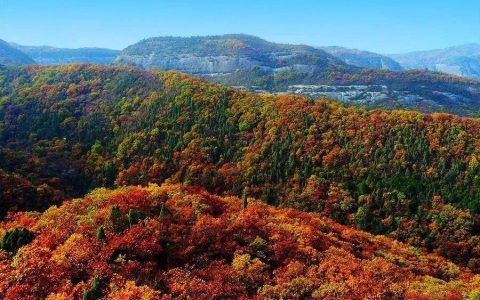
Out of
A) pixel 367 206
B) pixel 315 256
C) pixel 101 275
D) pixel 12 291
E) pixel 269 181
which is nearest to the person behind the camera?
pixel 12 291

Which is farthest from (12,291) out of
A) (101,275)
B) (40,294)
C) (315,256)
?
(315,256)

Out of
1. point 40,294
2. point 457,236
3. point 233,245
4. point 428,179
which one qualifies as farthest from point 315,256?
point 428,179

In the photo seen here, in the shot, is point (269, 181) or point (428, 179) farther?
point (269, 181)

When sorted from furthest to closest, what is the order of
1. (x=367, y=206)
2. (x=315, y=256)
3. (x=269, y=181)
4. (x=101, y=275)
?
(x=269, y=181)
(x=367, y=206)
(x=315, y=256)
(x=101, y=275)

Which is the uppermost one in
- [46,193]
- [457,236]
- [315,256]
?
[315,256]

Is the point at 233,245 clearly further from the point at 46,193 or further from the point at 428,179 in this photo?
the point at 428,179

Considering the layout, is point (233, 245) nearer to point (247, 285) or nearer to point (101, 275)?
point (247, 285)

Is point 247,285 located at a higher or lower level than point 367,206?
higher
